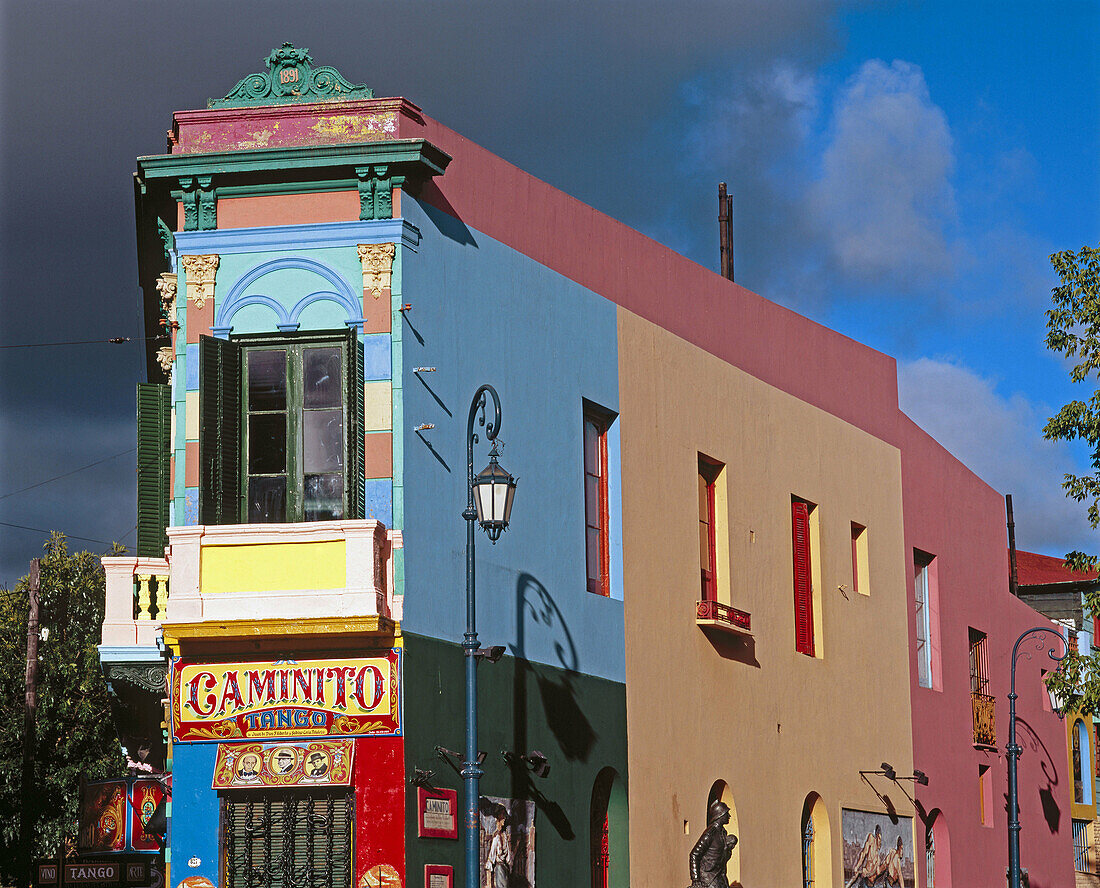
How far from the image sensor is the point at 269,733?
16.9m

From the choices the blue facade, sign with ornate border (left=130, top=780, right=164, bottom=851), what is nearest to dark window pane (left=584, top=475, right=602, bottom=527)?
the blue facade

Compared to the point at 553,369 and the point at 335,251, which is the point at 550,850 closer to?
the point at 553,369

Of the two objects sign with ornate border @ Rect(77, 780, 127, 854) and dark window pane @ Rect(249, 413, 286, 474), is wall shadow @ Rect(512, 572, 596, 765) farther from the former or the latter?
sign with ornate border @ Rect(77, 780, 127, 854)

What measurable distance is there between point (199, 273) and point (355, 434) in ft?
8.34

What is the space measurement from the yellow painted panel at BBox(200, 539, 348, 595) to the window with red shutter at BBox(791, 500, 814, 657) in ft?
36.2

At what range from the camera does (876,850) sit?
89.4 ft

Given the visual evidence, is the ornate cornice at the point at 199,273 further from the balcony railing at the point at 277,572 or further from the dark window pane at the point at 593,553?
the dark window pane at the point at 593,553

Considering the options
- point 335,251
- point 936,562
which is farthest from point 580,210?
point 936,562

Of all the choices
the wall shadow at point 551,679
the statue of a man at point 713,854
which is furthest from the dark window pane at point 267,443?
the statue of a man at point 713,854

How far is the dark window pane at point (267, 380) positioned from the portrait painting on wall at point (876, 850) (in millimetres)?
13084

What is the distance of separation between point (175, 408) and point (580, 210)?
6.59 m

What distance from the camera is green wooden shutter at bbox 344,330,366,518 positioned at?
1723 centimetres

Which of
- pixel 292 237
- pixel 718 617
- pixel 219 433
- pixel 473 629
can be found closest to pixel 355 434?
pixel 219 433

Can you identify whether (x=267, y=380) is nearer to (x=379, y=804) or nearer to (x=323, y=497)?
(x=323, y=497)
